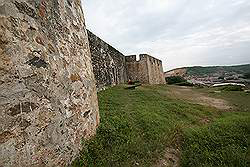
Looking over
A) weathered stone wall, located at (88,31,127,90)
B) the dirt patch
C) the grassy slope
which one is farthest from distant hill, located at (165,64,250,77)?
the dirt patch

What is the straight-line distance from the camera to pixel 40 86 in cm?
322

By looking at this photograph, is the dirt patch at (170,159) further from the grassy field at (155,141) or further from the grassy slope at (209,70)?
the grassy slope at (209,70)

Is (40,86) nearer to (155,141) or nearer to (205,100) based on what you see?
(155,141)

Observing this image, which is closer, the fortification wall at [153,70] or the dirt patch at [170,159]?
the dirt patch at [170,159]

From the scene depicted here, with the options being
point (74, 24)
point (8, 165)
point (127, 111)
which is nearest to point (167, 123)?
point (127, 111)

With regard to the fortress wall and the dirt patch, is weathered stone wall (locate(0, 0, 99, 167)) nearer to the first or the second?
the dirt patch

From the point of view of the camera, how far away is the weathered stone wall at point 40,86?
2797 mm

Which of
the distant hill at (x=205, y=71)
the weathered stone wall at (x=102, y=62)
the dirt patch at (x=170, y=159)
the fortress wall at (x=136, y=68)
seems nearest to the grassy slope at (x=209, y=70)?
the distant hill at (x=205, y=71)

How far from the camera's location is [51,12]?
3.70 metres

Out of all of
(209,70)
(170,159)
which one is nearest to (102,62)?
(170,159)

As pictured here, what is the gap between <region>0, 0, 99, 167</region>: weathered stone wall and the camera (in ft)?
9.18

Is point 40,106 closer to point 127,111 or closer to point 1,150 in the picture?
point 1,150

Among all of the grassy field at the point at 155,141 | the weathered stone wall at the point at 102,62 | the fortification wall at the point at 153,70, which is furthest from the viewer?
the fortification wall at the point at 153,70

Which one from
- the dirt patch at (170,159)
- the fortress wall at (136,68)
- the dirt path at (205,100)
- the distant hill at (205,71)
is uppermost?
the fortress wall at (136,68)
